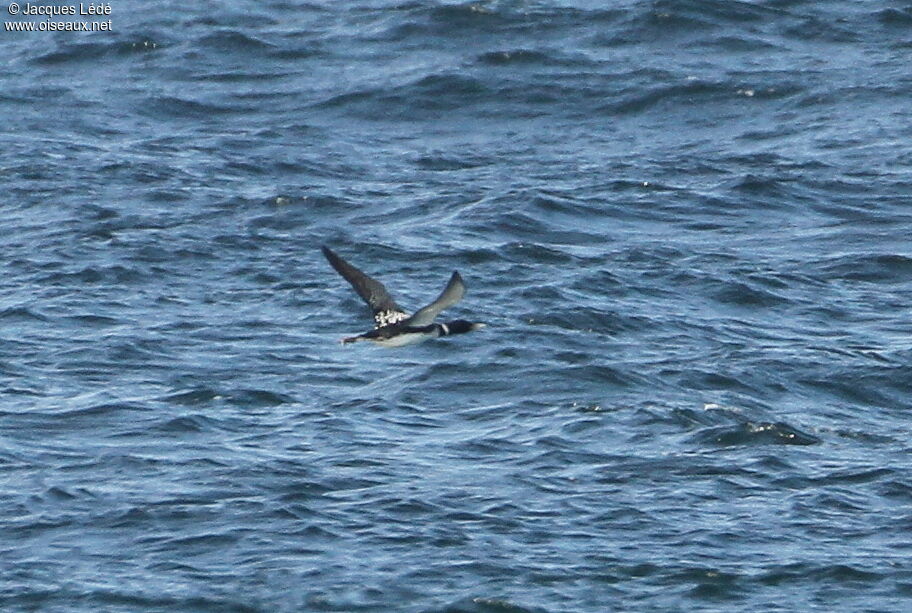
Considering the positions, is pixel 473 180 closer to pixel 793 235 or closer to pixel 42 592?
pixel 793 235

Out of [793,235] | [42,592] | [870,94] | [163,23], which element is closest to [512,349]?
[793,235]

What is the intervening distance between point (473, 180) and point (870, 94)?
693 centimetres

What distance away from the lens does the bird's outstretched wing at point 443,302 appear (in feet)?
47.8

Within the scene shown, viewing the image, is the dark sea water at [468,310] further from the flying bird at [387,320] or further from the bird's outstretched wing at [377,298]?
the bird's outstretched wing at [377,298]

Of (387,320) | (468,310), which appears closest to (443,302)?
(387,320)

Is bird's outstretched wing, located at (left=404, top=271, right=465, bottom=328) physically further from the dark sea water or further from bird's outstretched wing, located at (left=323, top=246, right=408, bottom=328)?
the dark sea water

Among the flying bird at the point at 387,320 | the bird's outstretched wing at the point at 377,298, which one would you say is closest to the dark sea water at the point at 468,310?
the flying bird at the point at 387,320

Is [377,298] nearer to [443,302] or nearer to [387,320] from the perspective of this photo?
[387,320]

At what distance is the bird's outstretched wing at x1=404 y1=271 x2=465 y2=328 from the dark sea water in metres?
2.51

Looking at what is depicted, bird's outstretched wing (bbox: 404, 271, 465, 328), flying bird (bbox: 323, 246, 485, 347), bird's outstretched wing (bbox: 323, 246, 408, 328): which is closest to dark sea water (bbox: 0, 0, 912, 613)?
flying bird (bbox: 323, 246, 485, 347)

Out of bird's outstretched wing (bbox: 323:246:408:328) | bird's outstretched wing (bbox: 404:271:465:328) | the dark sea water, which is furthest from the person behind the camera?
the dark sea water

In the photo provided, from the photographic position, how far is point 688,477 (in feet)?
63.7

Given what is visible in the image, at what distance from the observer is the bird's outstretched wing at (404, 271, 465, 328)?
14.6m

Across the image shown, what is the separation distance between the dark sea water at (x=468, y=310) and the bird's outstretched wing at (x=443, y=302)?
2507mm
